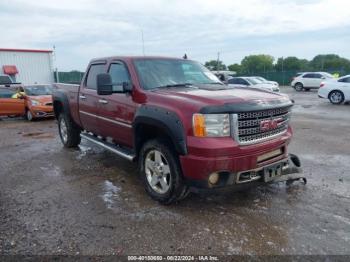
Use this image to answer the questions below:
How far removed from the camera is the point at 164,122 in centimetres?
395

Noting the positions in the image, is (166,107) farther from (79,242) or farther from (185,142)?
(79,242)

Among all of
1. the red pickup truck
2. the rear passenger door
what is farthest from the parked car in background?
the red pickup truck

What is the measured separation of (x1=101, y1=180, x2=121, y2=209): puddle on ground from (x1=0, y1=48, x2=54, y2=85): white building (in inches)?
885

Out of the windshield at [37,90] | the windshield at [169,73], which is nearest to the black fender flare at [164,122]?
the windshield at [169,73]

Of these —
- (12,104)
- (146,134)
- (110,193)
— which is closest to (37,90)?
(12,104)

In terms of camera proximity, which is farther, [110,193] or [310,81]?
[310,81]

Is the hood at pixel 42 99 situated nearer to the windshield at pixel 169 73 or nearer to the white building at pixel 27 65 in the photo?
the windshield at pixel 169 73

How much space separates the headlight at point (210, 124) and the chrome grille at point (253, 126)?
10 cm

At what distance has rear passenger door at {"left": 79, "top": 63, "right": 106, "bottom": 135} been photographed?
586cm

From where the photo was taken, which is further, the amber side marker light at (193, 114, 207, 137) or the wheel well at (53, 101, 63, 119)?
the wheel well at (53, 101, 63, 119)

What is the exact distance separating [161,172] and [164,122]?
708mm

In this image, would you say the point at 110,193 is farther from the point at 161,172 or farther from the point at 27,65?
the point at 27,65

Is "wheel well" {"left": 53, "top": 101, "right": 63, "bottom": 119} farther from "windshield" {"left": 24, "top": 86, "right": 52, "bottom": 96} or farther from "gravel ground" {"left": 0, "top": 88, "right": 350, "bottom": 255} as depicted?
"windshield" {"left": 24, "top": 86, "right": 52, "bottom": 96}

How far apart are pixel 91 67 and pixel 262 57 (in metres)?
85.0
